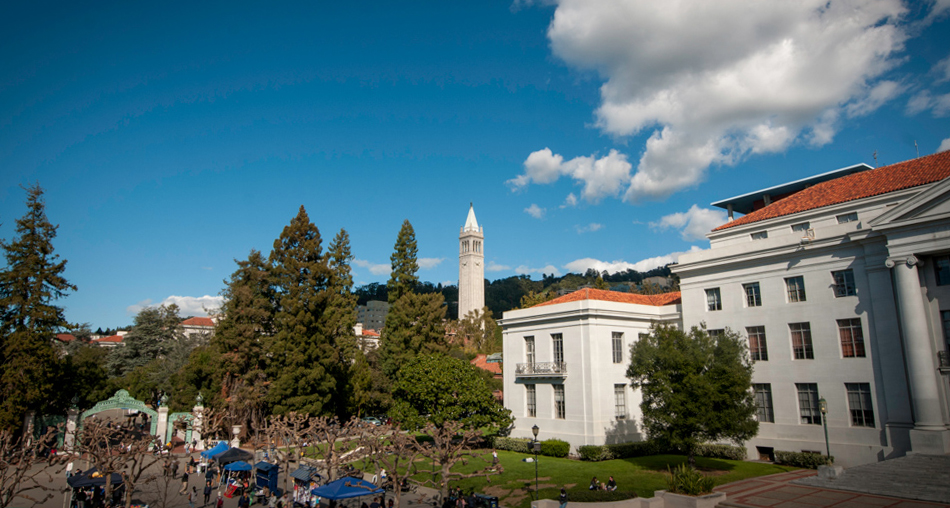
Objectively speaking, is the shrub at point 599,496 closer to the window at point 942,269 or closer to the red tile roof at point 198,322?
the window at point 942,269

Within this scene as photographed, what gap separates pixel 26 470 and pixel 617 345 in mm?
28716


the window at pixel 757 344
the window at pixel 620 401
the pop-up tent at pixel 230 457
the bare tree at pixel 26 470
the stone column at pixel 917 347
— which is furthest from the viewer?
the window at pixel 620 401

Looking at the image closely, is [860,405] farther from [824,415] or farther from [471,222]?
[471,222]

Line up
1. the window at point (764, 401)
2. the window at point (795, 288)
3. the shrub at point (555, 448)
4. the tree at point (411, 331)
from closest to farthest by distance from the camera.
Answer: the window at point (795, 288), the window at point (764, 401), the shrub at point (555, 448), the tree at point (411, 331)

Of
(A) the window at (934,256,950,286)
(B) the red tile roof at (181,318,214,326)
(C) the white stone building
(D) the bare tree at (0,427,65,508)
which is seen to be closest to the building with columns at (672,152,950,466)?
(A) the window at (934,256,950,286)

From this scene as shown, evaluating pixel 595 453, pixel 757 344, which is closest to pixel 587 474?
pixel 595 453

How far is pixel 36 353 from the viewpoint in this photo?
33469 millimetres

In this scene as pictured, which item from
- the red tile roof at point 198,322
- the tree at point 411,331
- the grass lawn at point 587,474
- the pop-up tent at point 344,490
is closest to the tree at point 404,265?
the tree at point 411,331

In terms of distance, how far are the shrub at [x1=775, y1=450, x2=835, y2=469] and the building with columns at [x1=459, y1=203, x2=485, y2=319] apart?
307ft

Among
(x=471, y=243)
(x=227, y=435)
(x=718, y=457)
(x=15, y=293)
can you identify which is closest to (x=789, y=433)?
(x=718, y=457)

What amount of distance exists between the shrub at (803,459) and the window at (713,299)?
26.3 ft

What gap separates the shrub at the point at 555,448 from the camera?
29625mm

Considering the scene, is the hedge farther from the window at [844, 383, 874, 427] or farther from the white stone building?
the window at [844, 383, 874, 427]

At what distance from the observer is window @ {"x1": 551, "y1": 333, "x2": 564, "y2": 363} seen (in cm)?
3256
